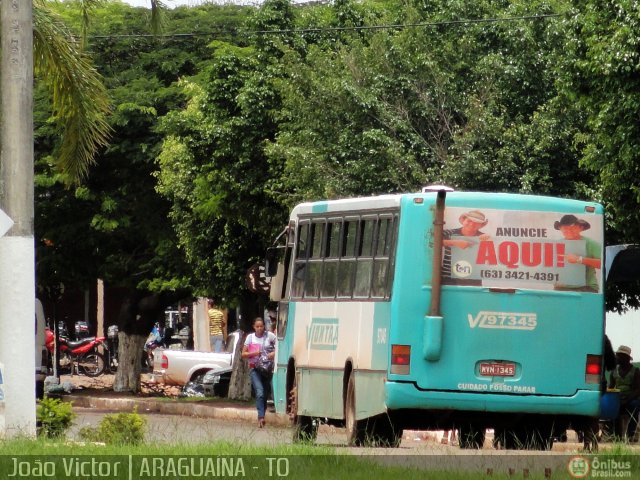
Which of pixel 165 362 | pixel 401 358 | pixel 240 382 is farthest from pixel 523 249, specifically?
pixel 165 362

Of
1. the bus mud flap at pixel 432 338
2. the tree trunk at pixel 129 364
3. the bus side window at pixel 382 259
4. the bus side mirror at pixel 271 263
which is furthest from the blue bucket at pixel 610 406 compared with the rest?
the tree trunk at pixel 129 364

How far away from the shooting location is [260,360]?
2473 centimetres

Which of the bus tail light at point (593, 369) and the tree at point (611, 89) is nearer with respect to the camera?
the bus tail light at point (593, 369)

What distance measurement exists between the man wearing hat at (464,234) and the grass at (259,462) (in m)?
3.41

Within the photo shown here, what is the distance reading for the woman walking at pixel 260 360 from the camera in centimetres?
2425

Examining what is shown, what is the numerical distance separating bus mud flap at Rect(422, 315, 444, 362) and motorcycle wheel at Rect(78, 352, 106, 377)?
106 ft

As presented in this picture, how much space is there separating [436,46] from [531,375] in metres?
10.2

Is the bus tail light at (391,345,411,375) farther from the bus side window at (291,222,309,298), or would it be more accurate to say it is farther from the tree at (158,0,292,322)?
the tree at (158,0,292,322)

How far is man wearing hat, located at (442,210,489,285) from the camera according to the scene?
49.1 ft

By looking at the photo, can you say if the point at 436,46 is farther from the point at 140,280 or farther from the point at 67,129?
the point at 140,280

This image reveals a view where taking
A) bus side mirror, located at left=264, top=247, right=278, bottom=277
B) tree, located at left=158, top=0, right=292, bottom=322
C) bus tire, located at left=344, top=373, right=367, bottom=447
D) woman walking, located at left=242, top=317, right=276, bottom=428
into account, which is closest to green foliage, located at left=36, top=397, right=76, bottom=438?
bus tire, located at left=344, top=373, right=367, bottom=447

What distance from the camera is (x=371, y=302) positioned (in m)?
15.6

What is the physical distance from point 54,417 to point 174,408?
14.8 m

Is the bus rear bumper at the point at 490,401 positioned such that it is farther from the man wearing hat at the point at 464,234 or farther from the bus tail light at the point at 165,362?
the bus tail light at the point at 165,362
